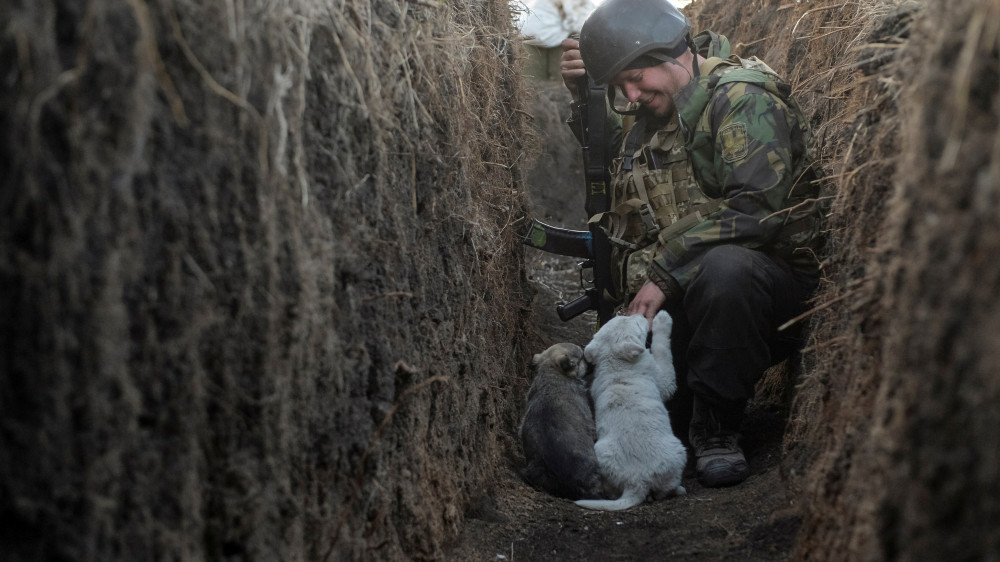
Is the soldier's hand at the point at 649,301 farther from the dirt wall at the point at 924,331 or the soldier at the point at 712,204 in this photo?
the dirt wall at the point at 924,331

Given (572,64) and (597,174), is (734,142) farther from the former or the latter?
(572,64)

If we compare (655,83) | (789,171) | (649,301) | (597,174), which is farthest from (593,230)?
(789,171)

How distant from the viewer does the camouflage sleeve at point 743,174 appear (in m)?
3.99

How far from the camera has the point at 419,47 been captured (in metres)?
3.02

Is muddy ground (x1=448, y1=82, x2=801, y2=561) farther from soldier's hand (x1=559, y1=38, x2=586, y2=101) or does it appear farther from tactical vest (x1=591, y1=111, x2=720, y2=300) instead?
soldier's hand (x1=559, y1=38, x2=586, y2=101)

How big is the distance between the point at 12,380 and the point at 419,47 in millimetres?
1923

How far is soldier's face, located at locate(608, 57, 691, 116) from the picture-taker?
4.45 meters

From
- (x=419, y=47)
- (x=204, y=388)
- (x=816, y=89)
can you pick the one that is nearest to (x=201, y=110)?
(x=204, y=388)

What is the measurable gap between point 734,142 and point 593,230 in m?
1.38

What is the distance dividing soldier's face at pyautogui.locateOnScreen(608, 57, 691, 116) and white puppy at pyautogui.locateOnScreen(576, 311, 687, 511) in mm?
1245

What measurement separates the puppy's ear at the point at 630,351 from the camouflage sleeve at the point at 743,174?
42 cm

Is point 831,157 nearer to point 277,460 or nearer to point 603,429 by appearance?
point 603,429

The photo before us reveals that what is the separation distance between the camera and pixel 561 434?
394 centimetres

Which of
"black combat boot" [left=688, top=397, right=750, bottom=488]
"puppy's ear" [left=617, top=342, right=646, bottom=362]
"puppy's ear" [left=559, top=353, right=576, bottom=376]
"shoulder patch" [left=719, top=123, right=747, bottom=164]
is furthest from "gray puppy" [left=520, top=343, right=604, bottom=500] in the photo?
"shoulder patch" [left=719, top=123, right=747, bottom=164]
